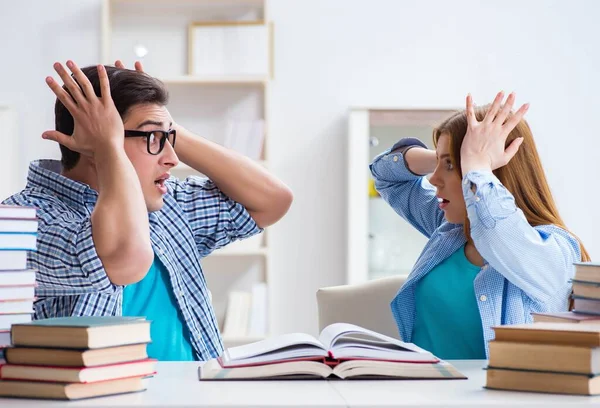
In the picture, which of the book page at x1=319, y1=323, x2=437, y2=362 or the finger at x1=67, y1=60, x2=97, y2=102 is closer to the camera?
the book page at x1=319, y1=323, x2=437, y2=362

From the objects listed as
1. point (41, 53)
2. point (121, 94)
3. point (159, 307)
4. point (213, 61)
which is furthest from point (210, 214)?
point (41, 53)

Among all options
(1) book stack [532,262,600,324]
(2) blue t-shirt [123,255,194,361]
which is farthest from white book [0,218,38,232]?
(1) book stack [532,262,600,324]

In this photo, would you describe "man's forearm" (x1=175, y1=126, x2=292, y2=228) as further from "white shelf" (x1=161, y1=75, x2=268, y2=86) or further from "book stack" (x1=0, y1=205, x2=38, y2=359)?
"white shelf" (x1=161, y1=75, x2=268, y2=86)

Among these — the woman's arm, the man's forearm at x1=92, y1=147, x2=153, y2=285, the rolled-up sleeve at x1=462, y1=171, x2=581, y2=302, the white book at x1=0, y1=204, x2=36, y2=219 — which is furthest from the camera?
the woman's arm

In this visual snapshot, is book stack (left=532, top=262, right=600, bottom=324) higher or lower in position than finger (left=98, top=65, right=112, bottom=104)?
lower

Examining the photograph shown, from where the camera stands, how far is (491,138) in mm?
1950

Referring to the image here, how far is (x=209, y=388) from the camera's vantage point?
1.26 m

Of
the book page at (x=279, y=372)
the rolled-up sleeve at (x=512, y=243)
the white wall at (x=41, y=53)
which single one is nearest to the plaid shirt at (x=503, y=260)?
the rolled-up sleeve at (x=512, y=243)

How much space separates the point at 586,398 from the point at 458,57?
327 centimetres

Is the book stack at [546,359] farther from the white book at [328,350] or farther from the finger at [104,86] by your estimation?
the finger at [104,86]

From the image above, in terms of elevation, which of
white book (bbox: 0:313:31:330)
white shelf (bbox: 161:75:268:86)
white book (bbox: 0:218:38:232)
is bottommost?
white book (bbox: 0:313:31:330)

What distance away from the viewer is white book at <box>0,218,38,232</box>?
1304 mm

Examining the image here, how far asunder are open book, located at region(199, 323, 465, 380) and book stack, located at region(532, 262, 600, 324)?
220 millimetres

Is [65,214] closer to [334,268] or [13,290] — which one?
[13,290]
